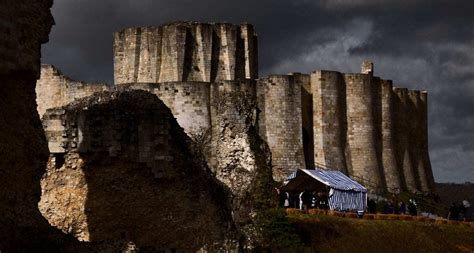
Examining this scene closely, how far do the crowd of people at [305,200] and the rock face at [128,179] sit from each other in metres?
20.0

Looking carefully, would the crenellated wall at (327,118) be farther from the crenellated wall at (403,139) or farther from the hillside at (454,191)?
the hillside at (454,191)

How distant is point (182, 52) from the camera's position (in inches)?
2562

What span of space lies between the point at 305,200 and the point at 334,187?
1.30 meters

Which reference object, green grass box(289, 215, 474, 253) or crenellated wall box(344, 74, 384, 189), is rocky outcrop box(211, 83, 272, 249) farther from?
crenellated wall box(344, 74, 384, 189)

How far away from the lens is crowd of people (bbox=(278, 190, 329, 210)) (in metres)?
42.4

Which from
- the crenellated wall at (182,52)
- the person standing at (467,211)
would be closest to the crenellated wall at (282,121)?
the crenellated wall at (182,52)

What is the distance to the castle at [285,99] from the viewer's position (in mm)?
57719

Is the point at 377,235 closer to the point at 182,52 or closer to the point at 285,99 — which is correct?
the point at 285,99

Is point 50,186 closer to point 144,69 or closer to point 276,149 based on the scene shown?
point 276,149

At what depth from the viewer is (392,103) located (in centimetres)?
6450

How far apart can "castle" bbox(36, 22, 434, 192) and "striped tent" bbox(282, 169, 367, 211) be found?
8197 mm

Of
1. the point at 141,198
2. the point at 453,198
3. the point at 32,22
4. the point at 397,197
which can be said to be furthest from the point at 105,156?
the point at 453,198

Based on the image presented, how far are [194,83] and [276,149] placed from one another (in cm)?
570

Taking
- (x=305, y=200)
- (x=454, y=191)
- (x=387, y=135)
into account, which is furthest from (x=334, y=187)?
(x=454, y=191)
